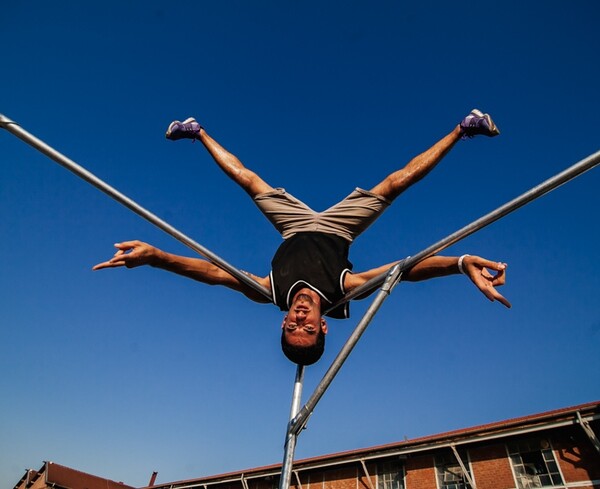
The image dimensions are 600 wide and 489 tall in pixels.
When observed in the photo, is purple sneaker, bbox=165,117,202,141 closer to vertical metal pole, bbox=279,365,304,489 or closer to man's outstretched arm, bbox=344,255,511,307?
man's outstretched arm, bbox=344,255,511,307

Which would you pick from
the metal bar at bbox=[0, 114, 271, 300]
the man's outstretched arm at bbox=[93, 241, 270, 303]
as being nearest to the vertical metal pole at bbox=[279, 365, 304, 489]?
the man's outstretched arm at bbox=[93, 241, 270, 303]

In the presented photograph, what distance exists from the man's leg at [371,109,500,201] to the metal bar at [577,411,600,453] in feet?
41.1

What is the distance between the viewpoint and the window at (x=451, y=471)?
1480cm

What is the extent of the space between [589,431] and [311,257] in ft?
43.0

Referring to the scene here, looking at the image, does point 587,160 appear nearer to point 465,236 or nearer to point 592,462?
point 465,236

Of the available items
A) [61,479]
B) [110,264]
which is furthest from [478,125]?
[61,479]

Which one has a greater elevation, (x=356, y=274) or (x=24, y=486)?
(x=24, y=486)

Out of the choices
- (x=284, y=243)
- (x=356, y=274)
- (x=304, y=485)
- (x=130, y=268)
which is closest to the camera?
(x=130, y=268)

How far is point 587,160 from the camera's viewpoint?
2.48 m

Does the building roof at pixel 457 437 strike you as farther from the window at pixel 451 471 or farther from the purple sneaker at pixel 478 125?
the purple sneaker at pixel 478 125

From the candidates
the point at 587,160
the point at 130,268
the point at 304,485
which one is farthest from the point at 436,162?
the point at 304,485

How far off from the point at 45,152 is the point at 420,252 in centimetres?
272

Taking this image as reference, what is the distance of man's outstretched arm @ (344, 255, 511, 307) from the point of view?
282 cm

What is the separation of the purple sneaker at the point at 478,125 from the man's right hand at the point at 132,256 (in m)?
2.72
